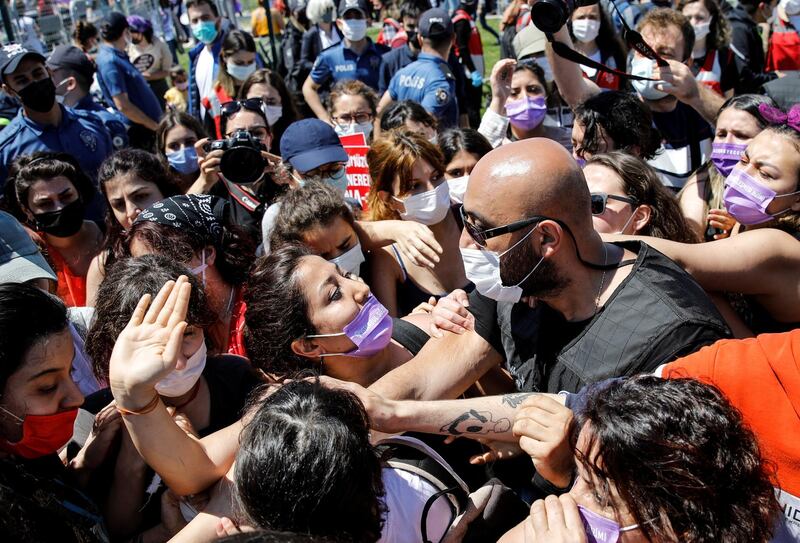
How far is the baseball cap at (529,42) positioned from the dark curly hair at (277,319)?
14.3 feet

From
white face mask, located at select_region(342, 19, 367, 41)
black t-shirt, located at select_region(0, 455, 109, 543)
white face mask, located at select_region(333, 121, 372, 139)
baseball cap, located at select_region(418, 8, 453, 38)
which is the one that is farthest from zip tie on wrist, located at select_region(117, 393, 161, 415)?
white face mask, located at select_region(342, 19, 367, 41)

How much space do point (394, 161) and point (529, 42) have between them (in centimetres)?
324

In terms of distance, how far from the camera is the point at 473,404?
2455mm

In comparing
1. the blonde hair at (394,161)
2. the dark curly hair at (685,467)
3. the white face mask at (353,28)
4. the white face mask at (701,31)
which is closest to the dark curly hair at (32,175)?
the blonde hair at (394,161)

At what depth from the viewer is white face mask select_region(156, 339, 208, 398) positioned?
244cm

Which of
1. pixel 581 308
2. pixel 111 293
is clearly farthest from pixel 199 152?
pixel 581 308

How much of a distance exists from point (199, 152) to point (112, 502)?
109 inches

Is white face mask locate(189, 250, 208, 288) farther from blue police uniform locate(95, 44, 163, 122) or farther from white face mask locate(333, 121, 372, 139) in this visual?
blue police uniform locate(95, 44, 163, 122)

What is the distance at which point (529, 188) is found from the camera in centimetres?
238

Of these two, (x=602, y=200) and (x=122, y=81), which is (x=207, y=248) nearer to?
(x=602, y=200)

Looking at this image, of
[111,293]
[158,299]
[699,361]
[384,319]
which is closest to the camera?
[699,361]

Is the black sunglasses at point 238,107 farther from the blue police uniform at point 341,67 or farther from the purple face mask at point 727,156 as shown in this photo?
the blue police uniform at point 341,67

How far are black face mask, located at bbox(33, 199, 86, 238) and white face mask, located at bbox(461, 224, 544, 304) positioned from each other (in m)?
2.50

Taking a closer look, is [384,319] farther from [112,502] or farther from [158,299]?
[112,502]
